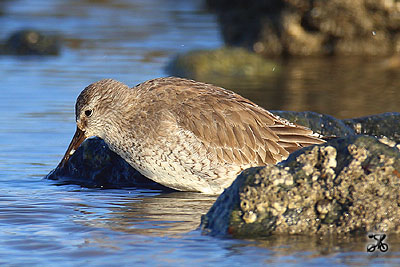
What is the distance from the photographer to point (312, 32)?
18.0 metres

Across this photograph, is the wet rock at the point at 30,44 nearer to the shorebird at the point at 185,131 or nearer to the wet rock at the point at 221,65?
the wet rock at the point at 221,65

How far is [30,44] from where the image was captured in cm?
1844

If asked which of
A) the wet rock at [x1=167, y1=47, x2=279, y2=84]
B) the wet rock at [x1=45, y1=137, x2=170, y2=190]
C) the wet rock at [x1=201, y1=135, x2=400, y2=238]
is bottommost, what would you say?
the wet rock at [x1=45, y1=137, x2=170, y2=190]

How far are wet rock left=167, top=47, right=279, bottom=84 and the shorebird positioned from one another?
23.0 ft

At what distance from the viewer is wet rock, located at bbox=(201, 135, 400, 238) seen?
642cm

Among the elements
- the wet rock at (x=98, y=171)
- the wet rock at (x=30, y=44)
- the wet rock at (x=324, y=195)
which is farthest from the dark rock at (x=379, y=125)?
the wet rock at (x=30, y=44)

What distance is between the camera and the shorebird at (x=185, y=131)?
27.0ft

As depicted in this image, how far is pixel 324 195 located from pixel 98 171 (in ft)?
11.8

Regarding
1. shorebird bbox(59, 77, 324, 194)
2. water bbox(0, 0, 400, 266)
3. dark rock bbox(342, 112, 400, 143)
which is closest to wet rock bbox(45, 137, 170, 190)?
water bbox(0, 0, 400, 266)

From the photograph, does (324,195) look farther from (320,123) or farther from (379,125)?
(379,125)

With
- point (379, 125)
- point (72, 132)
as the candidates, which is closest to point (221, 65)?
point (72, 132)

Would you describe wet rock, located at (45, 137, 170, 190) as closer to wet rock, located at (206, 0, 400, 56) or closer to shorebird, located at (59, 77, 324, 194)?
shorebird, located at (59, 77, 324, 194)

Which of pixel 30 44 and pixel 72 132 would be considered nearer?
pixel 72 132

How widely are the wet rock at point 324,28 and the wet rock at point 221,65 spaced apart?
1317 mm
